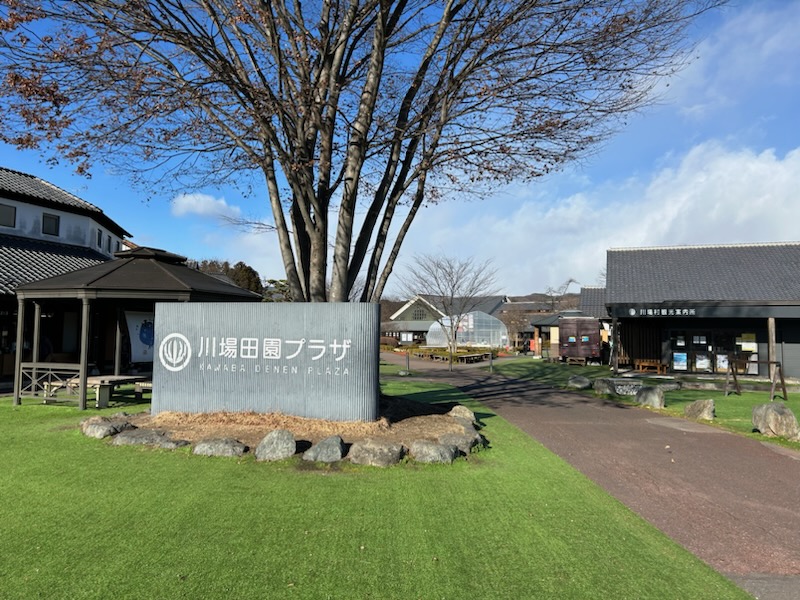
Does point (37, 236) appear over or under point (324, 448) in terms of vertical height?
over

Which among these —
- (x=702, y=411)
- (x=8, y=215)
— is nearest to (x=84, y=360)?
(x=8, y=215)

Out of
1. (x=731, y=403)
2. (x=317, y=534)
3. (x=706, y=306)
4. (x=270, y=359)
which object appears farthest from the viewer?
(x=706, y=306)

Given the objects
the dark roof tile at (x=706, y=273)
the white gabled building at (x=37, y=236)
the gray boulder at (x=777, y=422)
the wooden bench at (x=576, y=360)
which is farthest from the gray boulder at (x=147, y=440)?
the wooden bench at (x=576, y=360)

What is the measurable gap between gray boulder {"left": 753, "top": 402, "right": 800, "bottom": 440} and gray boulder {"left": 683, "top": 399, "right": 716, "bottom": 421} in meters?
1.60

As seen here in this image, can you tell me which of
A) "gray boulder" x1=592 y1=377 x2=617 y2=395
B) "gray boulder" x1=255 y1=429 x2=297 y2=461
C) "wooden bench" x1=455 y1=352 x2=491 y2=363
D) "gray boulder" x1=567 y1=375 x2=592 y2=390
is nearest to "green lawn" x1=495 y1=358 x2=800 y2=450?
"gray boulder" x1=592 y1=377 x2=617 y2=395

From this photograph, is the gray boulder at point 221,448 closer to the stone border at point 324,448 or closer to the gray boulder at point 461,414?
the stone border at point 324,448

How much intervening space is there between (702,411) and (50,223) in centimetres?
2235

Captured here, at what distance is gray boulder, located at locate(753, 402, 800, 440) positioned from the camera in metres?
9.19

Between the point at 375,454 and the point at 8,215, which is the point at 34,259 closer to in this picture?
the point at 8,215

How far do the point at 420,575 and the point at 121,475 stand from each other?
4.02 meters

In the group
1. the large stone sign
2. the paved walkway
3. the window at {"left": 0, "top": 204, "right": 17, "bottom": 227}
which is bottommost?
the paved walkway

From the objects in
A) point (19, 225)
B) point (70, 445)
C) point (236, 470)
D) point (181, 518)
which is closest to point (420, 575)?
point (181, 518)

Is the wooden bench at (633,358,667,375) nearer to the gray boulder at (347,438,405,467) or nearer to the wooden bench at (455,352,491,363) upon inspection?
the wooden bench at (455,352,491,363)

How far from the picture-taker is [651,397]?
13.4m
